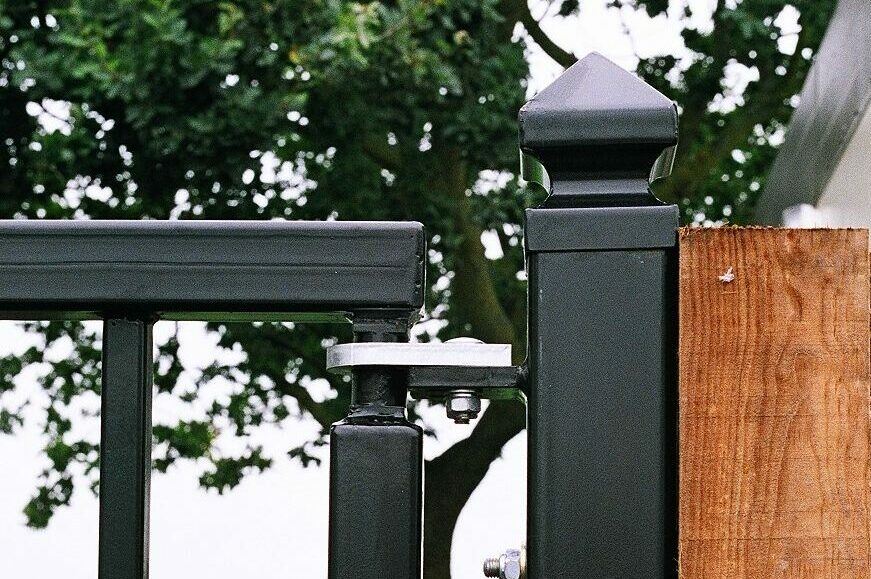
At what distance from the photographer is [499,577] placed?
103 cm

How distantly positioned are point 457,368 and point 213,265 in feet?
0.73

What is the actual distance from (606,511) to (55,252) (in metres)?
0.50

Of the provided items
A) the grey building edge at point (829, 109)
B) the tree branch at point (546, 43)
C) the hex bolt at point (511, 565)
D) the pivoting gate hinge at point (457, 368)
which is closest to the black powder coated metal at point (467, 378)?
the pivoting gate hinge at point (457, 368)

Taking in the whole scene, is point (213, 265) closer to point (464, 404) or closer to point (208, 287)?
point (208, 287)

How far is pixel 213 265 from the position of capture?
3.22ft

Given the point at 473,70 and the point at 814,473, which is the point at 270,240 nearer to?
the point at 814,473

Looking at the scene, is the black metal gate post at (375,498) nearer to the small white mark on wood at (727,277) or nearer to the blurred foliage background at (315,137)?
the small white mark on wood at (727,277)

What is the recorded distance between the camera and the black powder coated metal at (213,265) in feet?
3.20

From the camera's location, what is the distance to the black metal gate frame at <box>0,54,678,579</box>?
937mm

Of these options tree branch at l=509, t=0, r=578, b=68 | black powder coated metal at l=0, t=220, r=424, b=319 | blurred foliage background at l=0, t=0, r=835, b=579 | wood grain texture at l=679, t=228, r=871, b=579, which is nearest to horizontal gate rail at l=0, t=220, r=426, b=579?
black powder coated metal at l=0, t=220, r=424, b=319

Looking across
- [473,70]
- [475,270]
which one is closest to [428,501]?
[475,270]

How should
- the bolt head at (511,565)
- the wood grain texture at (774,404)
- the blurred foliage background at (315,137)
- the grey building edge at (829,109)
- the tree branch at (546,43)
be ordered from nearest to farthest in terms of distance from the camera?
1. the wood grain texture at (774,404)
2. the bolt head at (511,565)
3. the grey building edge at (829,109)
4. the blurred foliage background at (315,137)
5. the tree branch at (546,43)

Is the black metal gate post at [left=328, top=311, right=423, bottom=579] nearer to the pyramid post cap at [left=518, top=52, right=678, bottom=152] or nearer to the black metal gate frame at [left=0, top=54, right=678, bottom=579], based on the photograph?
the black metal gate frame at [left=0, top=54, right=678, bottom=579]

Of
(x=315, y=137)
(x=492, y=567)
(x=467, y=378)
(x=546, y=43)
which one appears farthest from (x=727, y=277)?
(x=546, y=43)
